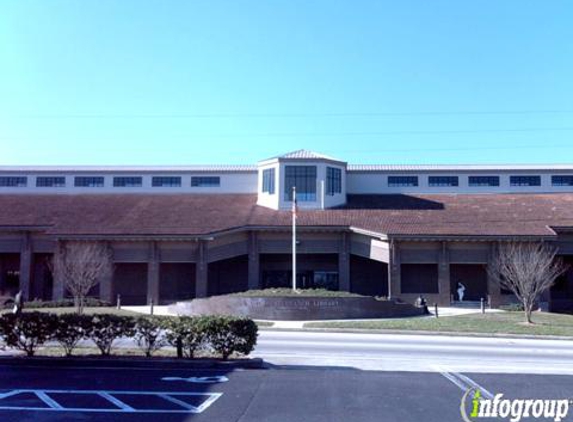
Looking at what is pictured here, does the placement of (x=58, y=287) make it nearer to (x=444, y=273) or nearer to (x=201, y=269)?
(x=201, y=269)

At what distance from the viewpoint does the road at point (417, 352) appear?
13.5 meters

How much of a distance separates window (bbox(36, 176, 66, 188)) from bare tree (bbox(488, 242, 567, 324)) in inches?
1379

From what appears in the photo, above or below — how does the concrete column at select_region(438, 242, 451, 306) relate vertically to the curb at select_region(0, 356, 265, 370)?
above

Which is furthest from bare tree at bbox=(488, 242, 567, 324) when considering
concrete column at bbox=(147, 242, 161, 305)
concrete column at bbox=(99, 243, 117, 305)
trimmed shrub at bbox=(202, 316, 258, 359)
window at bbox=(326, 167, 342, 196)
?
concrete column at bbox=(99, 243, 117, 305)

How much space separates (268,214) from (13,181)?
23.4 metres

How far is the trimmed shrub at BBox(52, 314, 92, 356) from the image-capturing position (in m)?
13.0

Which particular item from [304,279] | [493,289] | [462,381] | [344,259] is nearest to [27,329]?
[462,381]

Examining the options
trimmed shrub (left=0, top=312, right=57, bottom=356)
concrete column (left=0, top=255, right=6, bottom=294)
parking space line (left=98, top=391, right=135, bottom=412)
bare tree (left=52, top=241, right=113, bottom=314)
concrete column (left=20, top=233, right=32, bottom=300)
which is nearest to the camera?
parking space line (left=98, top=391, right=135, bottom=412)

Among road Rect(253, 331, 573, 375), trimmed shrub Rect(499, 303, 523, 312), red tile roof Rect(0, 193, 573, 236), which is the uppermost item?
red tile roof Rect(0, 193, 573, 236)

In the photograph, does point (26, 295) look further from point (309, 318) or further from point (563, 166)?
point (563, 166)

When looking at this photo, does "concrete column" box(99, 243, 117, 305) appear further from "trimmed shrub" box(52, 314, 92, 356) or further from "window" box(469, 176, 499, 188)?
"window" box(469, 176, 499, 188)

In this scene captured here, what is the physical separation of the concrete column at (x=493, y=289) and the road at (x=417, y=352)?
54.8 ft

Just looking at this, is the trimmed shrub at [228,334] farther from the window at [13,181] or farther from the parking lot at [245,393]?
the window at [13,181]

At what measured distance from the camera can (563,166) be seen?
49219 millimetres
